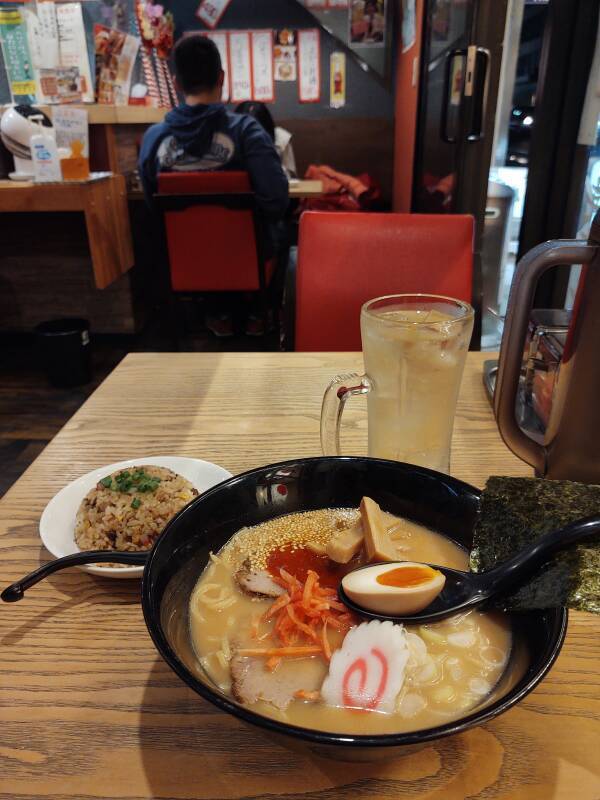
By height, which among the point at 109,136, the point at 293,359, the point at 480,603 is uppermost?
the point at 109,136

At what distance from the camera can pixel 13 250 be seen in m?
3.98

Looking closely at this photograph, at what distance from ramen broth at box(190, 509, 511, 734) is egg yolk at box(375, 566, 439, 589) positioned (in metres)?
0.04

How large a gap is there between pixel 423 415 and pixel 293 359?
589 millimetres

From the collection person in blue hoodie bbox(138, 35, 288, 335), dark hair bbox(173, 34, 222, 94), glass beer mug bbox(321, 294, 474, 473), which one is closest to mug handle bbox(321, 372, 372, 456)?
glass beer mug bbox(321, 294, 474, 473)

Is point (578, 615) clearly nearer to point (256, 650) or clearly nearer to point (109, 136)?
point (256, 650)

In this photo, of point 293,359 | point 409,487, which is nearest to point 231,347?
point 293,359

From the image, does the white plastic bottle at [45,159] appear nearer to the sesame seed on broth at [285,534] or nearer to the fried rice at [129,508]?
the fried rice at [129,508]

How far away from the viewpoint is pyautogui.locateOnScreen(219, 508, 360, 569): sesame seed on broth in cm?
66

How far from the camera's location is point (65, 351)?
3.42 meters

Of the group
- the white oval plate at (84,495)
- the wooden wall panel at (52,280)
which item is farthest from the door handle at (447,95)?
the white oval plate at (84,495)

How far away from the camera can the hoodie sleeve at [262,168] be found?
3385 millimetres

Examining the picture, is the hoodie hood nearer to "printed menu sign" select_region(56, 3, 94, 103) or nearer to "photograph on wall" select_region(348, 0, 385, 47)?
"printed menu sign" select_region(56, 3, 94, 103)

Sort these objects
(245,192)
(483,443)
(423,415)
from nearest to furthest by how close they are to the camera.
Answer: (423,415) < (483,443) < (245,192)

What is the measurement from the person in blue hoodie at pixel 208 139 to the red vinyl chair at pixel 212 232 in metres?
0.18
